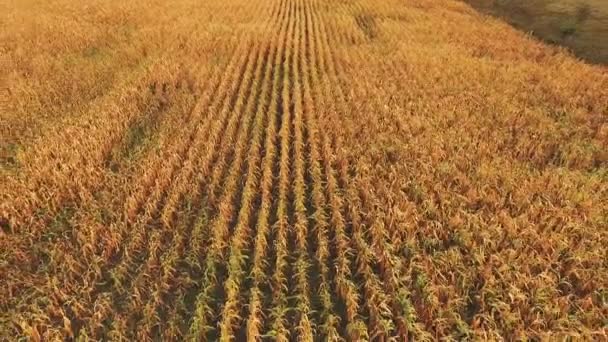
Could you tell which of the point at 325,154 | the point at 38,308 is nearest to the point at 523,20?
the point at 325,154

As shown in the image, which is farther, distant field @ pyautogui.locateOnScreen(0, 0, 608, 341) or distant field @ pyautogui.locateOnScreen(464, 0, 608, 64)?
distant field @ pyautogui.locateOnScreen(464, 0, 608, 64)

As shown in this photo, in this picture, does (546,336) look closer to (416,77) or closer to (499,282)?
(499,282)

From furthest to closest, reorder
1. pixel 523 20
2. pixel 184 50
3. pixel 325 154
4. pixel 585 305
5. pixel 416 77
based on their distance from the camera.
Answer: pixel 523 20
pixel 184 50
pixel 416 77
pixel 325 154
pixel 585 305

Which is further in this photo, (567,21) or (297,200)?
(567,21)

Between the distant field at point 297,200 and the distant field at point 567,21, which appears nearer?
the distant field at point 297,200
